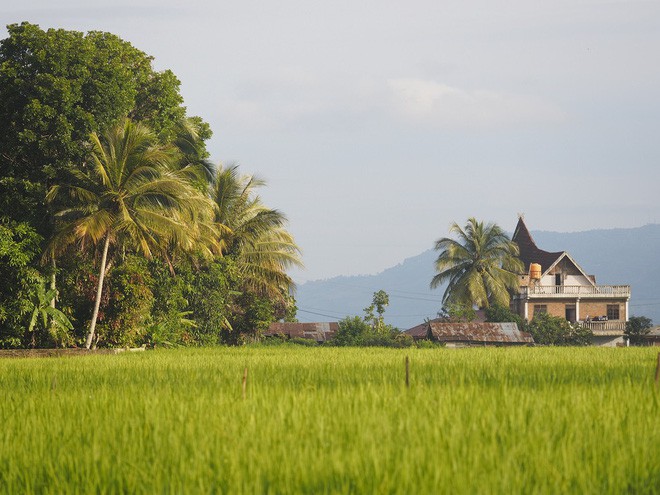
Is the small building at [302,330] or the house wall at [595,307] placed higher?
the house wall at [595,307]

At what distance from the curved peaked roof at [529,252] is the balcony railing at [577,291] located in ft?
6.52

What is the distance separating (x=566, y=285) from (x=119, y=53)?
109 ft

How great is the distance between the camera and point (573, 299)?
50469 mm

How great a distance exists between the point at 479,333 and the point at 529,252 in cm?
2100

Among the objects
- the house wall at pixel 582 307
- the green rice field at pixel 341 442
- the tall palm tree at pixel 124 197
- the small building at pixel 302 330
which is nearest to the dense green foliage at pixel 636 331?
the house wall at pixel 582 307

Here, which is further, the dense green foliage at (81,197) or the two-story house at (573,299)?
the two-story house at (573,299)

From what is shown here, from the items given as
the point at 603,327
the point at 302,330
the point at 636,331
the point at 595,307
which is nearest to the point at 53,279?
the point at 636,331

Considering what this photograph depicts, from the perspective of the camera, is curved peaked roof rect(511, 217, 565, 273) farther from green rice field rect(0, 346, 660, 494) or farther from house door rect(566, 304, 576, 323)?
green rice field rect(0, 346, 660, 494)

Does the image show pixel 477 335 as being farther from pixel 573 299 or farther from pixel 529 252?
pixel 529 252

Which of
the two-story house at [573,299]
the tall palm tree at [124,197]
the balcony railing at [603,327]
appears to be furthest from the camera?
the two-story house at [573,299]

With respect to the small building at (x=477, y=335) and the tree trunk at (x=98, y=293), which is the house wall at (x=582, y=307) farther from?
the tree trunk at (x=98, y=293)

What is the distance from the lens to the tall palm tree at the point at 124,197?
2056cm

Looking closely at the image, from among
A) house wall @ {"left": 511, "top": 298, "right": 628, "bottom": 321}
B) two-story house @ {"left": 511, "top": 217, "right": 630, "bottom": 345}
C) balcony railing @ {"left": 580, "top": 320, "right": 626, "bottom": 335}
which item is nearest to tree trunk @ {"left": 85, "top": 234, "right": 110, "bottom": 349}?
two-story house @ {"left": 511, "top": 217, "right": 630, "bottom": 345}

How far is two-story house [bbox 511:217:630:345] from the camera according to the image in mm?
49125
